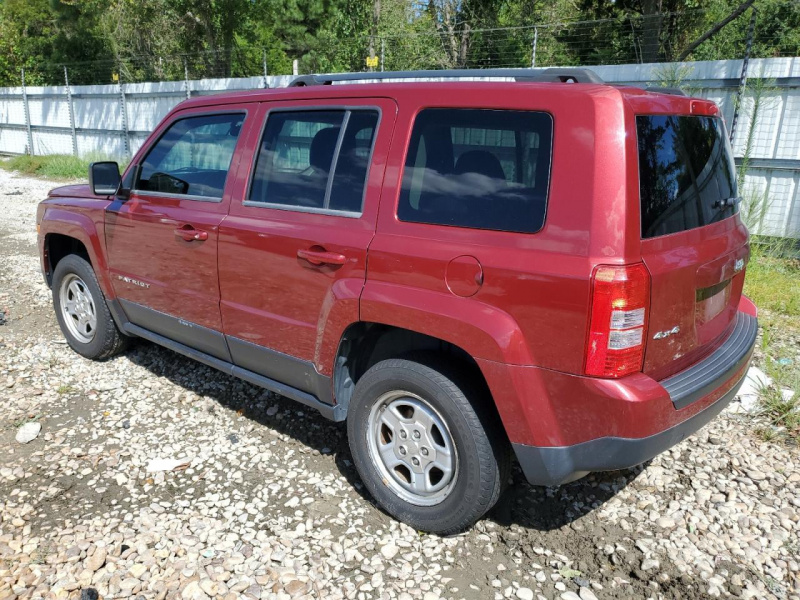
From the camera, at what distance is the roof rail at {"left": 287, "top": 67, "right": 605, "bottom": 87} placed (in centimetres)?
272

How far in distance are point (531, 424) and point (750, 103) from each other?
7507 millimetres

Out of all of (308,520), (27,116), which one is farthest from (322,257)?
(27,116)

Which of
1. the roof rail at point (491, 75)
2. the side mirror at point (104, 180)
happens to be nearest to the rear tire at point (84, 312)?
the side mirror at point (104, 180)

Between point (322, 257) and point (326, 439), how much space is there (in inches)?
52.8

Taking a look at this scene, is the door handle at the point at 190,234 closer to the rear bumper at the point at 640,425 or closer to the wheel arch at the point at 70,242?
the wheel arch at the point at 70,242

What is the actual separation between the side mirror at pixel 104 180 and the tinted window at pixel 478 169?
244cm

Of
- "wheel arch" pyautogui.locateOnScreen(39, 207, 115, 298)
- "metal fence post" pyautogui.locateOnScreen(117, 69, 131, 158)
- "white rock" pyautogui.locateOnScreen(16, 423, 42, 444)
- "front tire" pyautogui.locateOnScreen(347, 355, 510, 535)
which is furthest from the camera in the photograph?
"metal fence post" pyautogui.locateOnScreen(117, 69, 131, 158)

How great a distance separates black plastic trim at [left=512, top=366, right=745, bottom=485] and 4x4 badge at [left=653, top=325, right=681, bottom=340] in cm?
37

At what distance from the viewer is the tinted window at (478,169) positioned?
2479mm

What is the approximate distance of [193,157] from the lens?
4008 millimetres

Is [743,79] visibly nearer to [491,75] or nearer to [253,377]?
[491,75]

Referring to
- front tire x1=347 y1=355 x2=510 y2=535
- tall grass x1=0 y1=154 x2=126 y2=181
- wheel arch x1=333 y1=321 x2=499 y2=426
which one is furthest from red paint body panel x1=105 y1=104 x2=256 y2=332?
tall grass x1=0 y1=154 x2=126 y2=181

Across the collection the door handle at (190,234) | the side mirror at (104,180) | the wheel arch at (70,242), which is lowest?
the wheel arch at (70,242)

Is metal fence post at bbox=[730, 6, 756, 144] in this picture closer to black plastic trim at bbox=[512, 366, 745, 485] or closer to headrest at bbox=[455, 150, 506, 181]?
headrest at bbox=[455, 150, 506, 181]
